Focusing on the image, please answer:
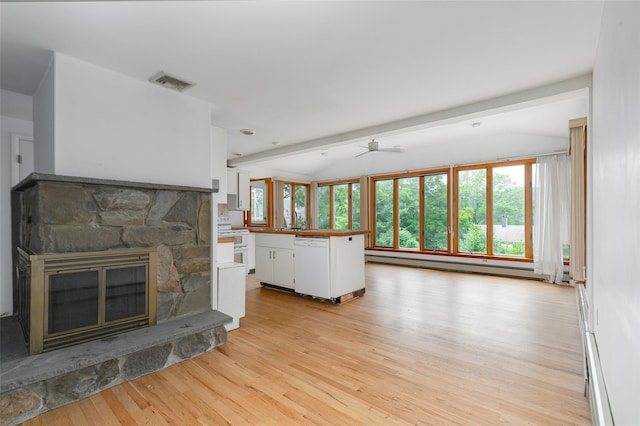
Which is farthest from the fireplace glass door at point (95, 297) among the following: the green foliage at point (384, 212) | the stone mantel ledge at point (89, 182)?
the green foliage at point (384, 212)

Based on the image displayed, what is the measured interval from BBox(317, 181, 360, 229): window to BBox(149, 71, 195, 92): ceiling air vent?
231 inches

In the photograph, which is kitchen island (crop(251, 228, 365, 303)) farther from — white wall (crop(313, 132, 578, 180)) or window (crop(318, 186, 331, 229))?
window (crop(318, 186, 331, 229))

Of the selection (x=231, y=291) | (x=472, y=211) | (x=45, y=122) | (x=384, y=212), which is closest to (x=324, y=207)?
(x=384, y=212)

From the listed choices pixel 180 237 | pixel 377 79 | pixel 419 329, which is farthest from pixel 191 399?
pixel 377 79

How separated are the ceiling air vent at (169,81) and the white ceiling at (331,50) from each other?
65mm

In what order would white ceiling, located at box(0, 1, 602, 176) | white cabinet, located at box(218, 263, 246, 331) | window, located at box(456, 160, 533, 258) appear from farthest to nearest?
window, located at box(456, 160, 533, 258) < white cabinet, located at box(218, 263, 246, 331) < white ceiling, located at box(0, 1, 602, 176)

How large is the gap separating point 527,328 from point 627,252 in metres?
2.61

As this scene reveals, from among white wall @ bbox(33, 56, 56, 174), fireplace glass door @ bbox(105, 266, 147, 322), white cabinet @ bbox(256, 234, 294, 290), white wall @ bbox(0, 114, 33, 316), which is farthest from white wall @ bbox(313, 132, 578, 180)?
white wall @ bbox(0, 114, 33, 316)

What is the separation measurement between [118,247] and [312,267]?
2.41 metres

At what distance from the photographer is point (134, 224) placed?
100.0 inches

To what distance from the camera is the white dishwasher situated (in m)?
4.11

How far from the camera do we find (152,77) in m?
2.63

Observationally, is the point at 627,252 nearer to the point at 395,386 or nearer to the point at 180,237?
the point at 395,386

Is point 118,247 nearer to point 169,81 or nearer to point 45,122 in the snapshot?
point 45,122
